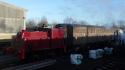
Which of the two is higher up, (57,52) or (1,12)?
(1,12)

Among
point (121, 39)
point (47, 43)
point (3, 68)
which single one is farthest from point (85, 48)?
point (3, 68)

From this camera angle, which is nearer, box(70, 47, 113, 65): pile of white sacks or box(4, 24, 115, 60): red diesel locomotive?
box(70, 47, 113, 65): pile of white sacks

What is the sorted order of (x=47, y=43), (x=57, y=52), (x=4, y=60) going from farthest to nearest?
(x=57, y=52) < (x=47, y=43) < (x=4, y=60)

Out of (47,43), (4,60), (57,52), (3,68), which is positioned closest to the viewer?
(3,68)

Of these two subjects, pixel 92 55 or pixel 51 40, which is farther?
pixel 51 40

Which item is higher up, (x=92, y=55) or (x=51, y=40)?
(x=51, y=40)

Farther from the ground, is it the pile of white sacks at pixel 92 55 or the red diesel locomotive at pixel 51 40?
the red diesel locomotive at pixel 51 40

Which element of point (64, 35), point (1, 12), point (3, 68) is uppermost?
point (1, 12)

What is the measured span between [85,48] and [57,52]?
6.49 m

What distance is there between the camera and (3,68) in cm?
1936

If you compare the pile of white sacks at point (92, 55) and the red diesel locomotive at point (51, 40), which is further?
the red diesel locomotive at point (51, 40)

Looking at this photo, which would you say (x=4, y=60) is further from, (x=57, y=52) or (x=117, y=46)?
(x=117, y=46)

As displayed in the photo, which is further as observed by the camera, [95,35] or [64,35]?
[95,35]

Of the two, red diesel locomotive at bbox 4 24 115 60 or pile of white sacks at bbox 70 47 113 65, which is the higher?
red diesel locomotive at bbox 4 24 115 60
